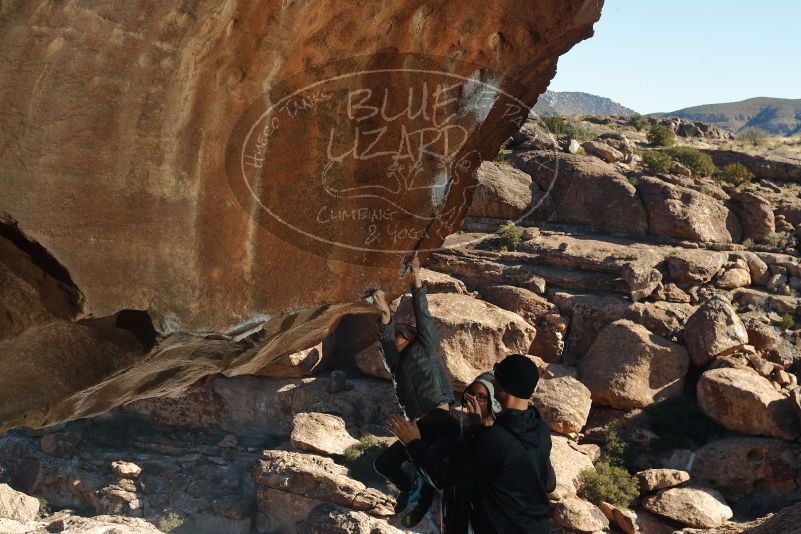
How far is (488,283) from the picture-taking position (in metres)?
25.2

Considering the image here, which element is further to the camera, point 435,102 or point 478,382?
point 435,102

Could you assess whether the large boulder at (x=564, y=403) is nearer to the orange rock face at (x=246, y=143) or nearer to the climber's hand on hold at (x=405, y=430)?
the orange rock face at (x=246, y=143)

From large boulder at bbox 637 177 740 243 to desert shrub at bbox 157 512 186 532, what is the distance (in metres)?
16.5

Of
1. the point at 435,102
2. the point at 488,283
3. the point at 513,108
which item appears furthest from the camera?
the point at 488,283

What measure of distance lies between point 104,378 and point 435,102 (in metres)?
2.56

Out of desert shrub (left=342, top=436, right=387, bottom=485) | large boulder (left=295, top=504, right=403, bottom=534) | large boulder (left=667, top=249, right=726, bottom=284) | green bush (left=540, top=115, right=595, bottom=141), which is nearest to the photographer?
large boulder (left=295, top=504, right=403, bottom=534)

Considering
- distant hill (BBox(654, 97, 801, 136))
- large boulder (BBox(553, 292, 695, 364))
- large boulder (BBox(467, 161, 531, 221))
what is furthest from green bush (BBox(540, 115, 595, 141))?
distant hill (BBox(654, 97, 801, 136))

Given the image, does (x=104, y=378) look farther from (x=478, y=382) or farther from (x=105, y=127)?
(x=478, y=382)

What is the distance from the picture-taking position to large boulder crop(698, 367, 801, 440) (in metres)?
20.2

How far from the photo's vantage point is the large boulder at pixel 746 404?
797 inches

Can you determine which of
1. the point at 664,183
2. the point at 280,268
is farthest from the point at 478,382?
the point at 664,183

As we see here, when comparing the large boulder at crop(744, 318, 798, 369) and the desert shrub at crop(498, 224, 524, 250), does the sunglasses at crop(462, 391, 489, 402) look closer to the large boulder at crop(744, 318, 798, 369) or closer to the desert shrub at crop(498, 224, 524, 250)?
the large boulder at crop(744, 318, 798, 369)

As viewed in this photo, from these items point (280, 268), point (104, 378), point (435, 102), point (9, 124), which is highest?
point (435, 102)

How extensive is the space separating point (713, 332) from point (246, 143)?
2019 centimetres
